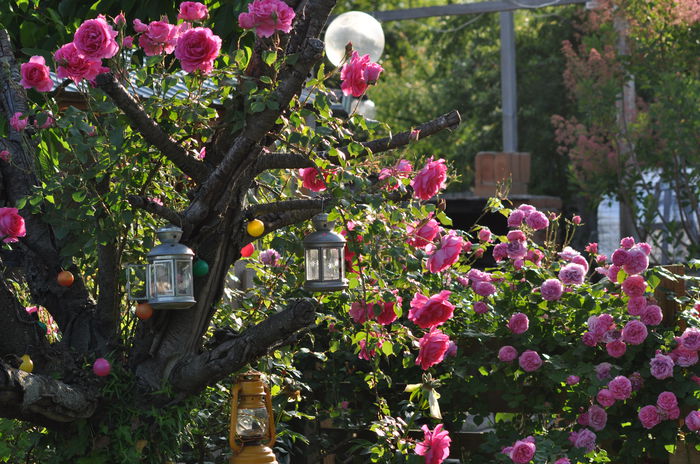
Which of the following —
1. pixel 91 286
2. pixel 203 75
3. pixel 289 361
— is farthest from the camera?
pixel 91 286

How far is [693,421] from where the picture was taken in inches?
178

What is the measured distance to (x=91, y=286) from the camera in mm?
4812

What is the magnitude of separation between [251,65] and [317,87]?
24 cm

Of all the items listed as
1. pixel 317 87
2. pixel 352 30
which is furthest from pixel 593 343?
pixel 352 30

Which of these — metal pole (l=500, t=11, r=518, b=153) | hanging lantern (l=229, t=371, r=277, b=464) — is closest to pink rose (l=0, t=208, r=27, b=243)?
hanging lantern (l=229, t=371, r=277, b=464)

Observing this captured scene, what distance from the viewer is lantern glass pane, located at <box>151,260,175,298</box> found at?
346 centimetres

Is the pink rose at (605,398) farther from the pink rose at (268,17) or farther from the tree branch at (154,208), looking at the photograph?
the pink rose at (268,17)

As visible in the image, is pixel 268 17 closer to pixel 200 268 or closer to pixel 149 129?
pixel 149 129

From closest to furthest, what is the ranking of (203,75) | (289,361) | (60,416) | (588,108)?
(60,416) < (203,75) < (289,361) < (588,108)

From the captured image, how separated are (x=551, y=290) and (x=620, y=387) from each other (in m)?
0.51

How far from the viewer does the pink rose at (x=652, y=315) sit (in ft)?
15.3

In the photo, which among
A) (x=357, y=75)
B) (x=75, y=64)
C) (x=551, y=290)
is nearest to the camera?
(x=75, y=64)

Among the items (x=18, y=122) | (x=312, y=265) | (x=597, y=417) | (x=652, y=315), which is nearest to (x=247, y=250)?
(x=312, y=265)

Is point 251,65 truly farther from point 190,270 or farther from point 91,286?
point 91,286
